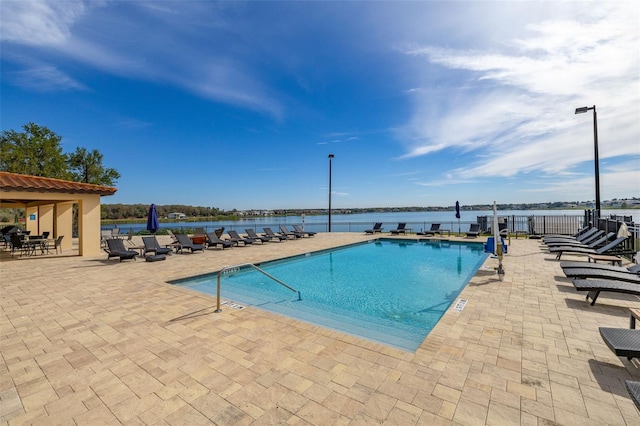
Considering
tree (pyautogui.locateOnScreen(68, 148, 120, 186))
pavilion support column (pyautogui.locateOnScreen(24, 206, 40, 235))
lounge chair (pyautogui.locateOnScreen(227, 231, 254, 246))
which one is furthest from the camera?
tree (pyautogui.locateOnScreen(68, 148, 120, 186))

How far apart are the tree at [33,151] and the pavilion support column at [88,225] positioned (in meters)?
13.2

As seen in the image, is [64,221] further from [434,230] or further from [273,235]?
[434,230]

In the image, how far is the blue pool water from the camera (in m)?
4.69

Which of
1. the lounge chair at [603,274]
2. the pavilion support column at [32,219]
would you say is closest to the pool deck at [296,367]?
the lounge chair at [603,274]

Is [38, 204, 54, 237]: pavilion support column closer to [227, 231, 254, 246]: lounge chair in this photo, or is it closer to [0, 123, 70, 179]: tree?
[0, 123, 70, 179]: tree

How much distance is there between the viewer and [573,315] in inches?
162

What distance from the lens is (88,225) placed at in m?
10.7

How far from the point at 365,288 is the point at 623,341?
15.9 feet

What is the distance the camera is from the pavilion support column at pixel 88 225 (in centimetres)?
1055

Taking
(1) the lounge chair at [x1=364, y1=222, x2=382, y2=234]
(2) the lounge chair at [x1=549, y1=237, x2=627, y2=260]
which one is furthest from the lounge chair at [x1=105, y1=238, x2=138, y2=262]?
(2) the lounge chair at [x1=549, y1=237, x2=627, y2=260]

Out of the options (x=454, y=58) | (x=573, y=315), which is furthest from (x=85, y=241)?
(x=454, y=58)

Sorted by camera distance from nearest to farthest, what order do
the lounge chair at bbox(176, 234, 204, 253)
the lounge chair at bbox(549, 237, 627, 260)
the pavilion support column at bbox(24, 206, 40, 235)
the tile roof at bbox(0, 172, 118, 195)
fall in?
the lounge chair at bbox(549, 237, 627, 260), the tile roof at bbox(0, 172, 118, 195), the lounge chair at bbox(176, 234, 204, 253), the pavilion support column at bbox(24, 206, 40, 235)

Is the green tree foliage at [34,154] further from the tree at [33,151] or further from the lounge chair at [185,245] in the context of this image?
the lounge chair at [185,245]

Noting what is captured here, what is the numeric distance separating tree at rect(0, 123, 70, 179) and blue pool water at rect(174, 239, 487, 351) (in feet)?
67.6
